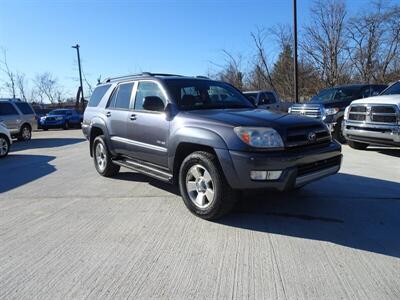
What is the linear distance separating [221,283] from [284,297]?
1.73ft

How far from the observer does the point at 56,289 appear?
305 cm

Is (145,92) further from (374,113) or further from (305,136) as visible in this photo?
(374,113)

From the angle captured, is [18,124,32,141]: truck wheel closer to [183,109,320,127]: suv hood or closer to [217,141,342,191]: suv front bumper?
[183,109,320,127]: suv hood

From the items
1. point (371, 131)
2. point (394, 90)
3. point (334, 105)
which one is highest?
point (394, 90)

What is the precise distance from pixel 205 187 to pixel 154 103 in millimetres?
1511

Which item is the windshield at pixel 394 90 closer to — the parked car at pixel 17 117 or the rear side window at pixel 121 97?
the rear side window at pixel 121 97

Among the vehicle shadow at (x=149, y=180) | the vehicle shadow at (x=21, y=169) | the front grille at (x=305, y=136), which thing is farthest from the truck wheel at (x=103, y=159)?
the front grille at (x=305, y=136)

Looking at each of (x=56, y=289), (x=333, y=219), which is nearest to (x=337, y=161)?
(x=333, y=219)

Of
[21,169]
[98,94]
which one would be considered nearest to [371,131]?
[98,94]

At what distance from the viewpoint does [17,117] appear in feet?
51.8

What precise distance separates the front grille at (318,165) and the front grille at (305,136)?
239 mm

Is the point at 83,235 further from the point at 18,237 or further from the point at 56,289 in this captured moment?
the point at 56,289

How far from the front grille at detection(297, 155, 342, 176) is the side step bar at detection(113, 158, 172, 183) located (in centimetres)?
176

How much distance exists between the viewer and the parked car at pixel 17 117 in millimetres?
15430
